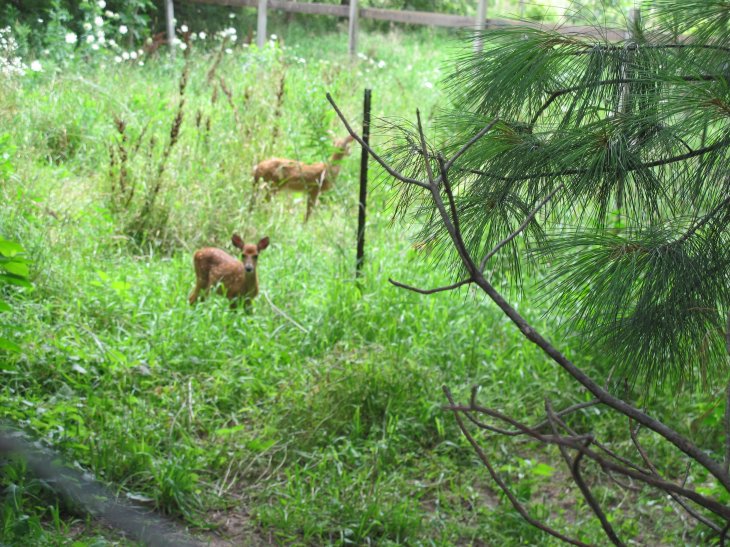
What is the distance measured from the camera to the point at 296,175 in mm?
4992

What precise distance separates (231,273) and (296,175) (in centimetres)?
131

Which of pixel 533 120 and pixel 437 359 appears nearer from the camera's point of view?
pixel 533 120

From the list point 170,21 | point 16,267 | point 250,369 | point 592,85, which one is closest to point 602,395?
point 592,85

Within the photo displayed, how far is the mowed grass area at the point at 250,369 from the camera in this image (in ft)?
8.75

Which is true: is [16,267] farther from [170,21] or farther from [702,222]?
[170,21]

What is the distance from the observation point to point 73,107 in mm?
5871

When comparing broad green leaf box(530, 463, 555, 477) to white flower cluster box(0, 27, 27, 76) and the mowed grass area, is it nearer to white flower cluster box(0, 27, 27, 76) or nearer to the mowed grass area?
the mowed grass area

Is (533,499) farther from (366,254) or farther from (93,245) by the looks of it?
(93,245)

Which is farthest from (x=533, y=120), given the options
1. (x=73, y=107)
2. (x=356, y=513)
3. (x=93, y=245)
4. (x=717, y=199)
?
(x=73, y=107)

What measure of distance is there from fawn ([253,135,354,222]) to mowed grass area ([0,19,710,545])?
107 millimetres

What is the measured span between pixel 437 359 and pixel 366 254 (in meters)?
0.86

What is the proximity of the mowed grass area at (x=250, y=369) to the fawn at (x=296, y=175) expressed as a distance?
107 millimetres

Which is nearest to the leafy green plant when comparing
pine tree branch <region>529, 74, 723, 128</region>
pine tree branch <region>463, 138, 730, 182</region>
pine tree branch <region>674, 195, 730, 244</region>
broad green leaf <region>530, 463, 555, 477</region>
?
pine tree branch <region>463, 138, 730, 182</region>

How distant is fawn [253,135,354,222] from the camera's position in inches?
197
